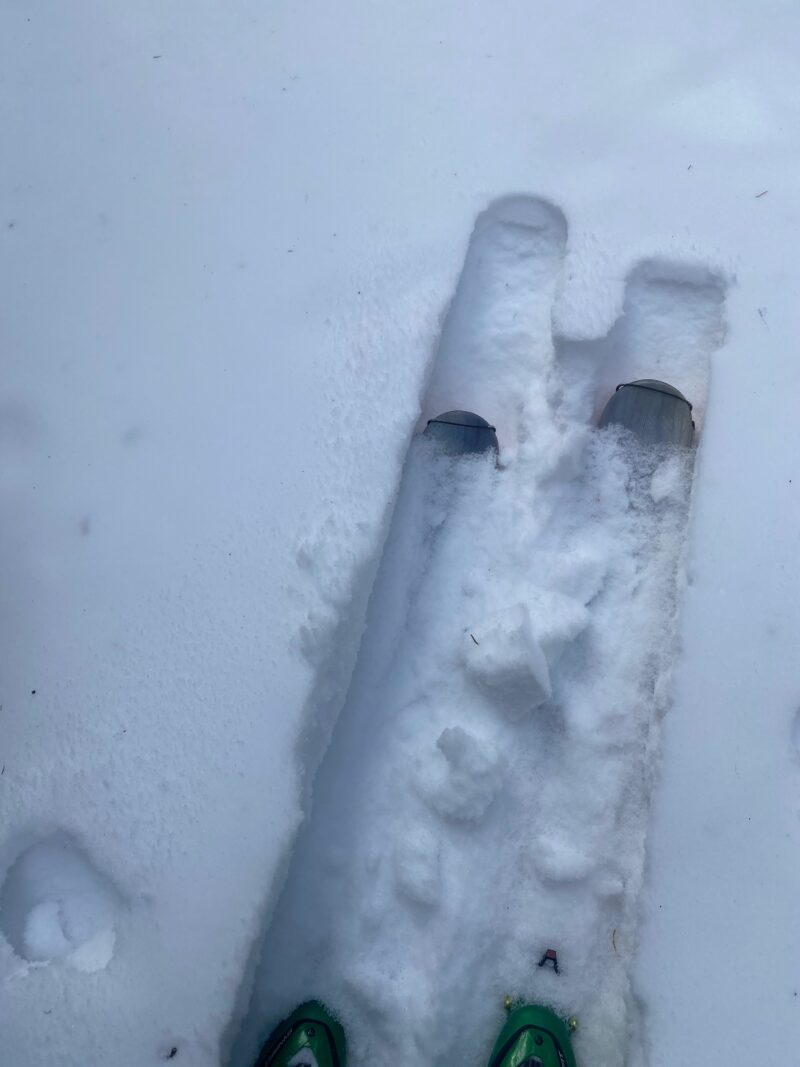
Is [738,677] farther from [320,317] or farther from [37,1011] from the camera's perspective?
[37,1011]

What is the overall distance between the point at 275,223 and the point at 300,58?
0.44 m

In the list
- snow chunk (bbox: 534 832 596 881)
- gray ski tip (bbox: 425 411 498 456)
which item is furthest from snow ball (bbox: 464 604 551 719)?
gray ski tip (bbox: 425 411 498 456)

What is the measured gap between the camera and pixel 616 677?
147 cm

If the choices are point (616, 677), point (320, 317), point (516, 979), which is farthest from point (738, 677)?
point (320, 317)

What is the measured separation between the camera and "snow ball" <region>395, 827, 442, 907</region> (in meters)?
1.36

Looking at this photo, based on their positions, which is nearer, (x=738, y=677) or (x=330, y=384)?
(x=738, y=677)

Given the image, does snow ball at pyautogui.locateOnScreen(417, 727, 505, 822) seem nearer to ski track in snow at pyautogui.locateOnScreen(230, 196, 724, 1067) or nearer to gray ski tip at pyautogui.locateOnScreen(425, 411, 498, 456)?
ski track in snow at pyautogui.locateOnScreen(230, 196, 724, 1067)

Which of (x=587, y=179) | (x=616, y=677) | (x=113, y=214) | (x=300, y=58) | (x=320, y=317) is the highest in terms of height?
(x=300, y=58)

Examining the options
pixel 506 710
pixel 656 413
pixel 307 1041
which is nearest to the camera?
pixel 307 1041

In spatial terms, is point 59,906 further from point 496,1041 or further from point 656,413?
point 656,413

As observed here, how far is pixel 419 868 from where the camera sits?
1.36 metres

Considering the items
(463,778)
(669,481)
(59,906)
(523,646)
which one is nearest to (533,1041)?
(463,778)

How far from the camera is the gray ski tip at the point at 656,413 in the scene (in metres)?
1.56

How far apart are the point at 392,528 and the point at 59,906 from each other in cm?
89
